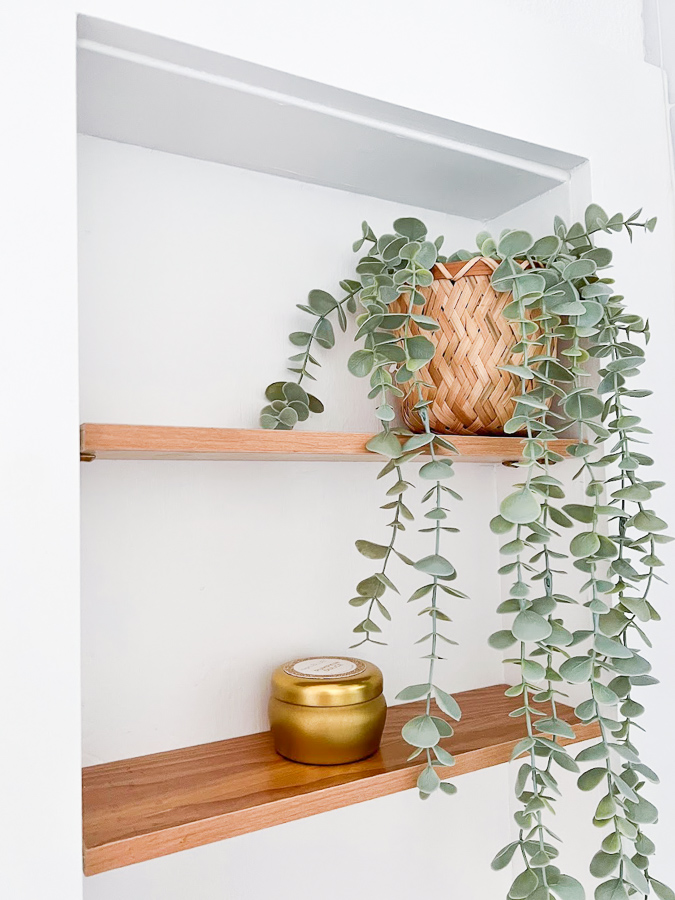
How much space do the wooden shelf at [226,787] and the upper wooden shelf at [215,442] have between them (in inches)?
12.8

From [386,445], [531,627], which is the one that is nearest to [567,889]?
[531,627]

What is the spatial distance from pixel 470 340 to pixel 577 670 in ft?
1.25

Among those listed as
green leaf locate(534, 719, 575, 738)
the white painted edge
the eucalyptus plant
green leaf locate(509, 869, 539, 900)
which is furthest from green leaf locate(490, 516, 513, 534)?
the white painted edge

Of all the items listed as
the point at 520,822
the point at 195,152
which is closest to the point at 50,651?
the point at 520,822

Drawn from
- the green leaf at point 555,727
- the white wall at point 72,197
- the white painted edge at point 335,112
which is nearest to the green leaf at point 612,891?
the green leaf at point 555,727

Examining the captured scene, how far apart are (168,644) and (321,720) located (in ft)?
0.66

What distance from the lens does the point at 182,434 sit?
655 millimetres

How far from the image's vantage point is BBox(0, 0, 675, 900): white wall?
0.59 metres

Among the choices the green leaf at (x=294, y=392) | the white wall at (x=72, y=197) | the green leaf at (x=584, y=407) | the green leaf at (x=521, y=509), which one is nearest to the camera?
the white wall at (x=72, y=197)

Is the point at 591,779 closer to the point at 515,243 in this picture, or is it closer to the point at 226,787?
the point at 226,787

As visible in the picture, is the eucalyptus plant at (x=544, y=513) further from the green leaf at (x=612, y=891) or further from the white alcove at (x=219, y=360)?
the white alcove at (x=219, y=360)

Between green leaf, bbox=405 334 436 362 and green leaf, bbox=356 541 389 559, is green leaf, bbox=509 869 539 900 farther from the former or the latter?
green leaf, bbox=405 334 436 362

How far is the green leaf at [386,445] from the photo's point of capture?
0.74m

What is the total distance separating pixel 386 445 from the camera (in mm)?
748
